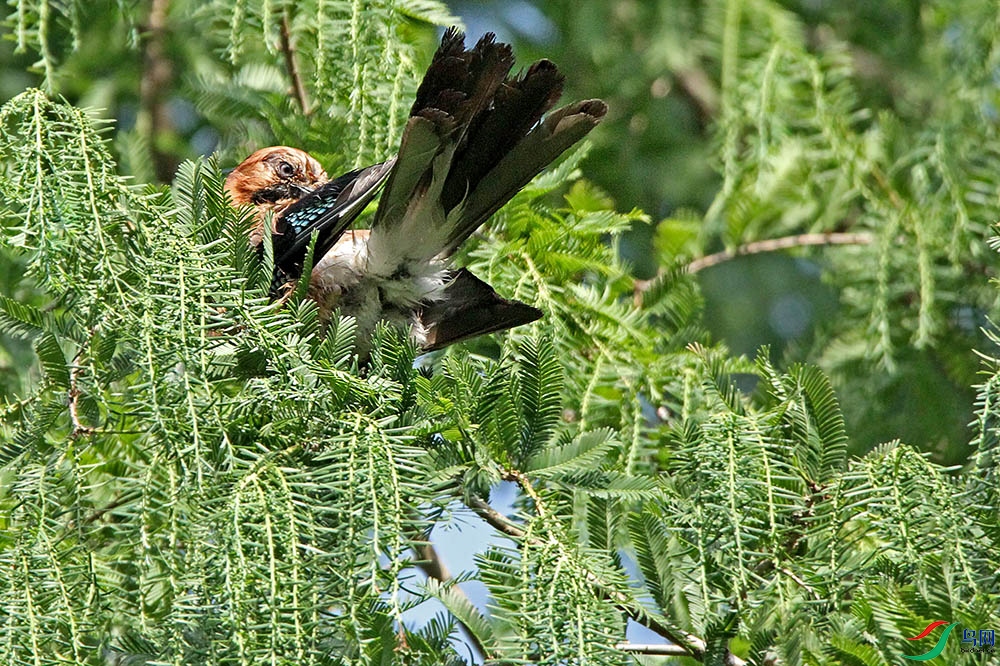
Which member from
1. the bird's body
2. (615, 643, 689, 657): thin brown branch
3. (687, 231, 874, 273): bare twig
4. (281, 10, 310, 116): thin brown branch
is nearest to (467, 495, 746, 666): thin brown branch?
(615, 643, 689, 657): thin brown branch

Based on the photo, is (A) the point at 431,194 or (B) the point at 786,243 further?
(B) the point at 786,243

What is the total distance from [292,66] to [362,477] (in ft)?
5.95

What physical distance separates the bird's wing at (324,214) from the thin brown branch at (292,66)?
487mm

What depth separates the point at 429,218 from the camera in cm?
263

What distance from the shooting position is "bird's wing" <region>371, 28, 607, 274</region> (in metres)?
2.18

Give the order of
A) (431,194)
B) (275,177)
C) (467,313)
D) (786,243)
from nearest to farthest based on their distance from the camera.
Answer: (431,194), (467,313), (275,177), (786,243)

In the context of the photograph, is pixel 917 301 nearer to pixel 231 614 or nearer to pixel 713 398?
pixel 713 398

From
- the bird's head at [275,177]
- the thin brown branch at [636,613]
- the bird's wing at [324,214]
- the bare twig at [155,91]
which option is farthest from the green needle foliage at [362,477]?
the bare twig at [155,91]

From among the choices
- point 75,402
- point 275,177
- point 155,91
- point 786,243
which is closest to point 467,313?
point 275,177

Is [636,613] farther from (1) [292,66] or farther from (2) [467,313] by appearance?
(1) [292,66]

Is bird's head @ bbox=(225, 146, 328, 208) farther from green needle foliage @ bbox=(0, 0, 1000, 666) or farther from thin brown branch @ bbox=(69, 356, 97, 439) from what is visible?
thin brown branch @ bbox=(69, 356, 97, 439)

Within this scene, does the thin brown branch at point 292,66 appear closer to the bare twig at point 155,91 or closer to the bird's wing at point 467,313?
the bird's wing at point 467,313

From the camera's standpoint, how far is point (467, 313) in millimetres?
2787

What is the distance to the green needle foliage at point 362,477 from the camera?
5.29ft
